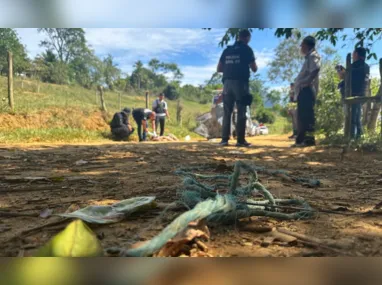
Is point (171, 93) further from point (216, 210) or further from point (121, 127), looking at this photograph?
point (216, 210)

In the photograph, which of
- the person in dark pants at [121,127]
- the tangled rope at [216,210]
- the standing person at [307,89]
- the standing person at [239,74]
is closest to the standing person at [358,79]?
the standing person at [307,89]

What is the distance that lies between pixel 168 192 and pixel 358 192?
106 cm

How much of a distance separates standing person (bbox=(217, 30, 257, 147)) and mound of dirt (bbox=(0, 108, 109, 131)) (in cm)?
701

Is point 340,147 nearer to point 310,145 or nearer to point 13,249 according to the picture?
point 310,145

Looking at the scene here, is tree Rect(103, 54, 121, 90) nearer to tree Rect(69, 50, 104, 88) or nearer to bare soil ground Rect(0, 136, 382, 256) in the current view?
tree Rect(69, 50, 104, 88)

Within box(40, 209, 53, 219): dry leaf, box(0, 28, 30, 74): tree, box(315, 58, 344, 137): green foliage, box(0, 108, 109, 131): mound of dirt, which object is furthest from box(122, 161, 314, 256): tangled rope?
box(0, 28, 30, 74): tree

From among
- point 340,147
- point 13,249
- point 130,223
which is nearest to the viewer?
point 13,249

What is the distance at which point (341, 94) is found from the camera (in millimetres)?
5930

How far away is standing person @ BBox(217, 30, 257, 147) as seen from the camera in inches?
219

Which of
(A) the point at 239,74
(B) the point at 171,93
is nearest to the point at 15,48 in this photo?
(A) the point at 239,74

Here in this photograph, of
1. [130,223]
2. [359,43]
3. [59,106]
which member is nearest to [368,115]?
[359,43]

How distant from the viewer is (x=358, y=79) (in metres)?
5.40

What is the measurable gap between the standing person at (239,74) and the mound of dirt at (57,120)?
23.0 ft

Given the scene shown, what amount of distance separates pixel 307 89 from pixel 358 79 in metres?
0.79
